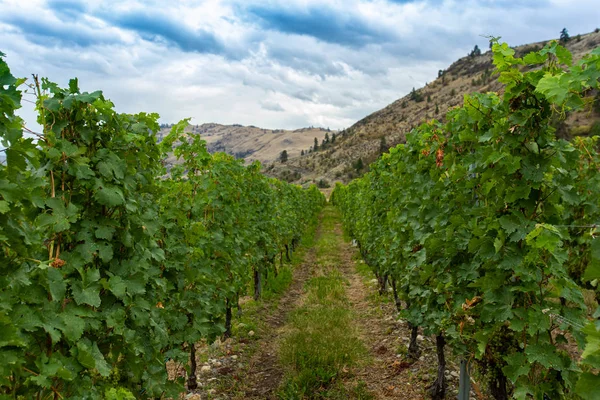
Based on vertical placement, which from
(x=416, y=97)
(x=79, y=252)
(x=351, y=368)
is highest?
(x=416, y=97)

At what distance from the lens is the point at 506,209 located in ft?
11.0

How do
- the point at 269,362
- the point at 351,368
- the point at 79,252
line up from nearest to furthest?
the point at 79,252 → the point at 351,368 → the point at 269,362

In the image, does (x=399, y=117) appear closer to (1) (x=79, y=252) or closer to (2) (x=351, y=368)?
(2) (x=351, y=368)

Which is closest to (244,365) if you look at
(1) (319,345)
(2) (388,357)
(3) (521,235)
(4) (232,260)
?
(1) (319,345)

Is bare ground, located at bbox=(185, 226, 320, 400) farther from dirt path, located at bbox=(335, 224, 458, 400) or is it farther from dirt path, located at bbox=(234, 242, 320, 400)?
dirt path, located at bbox=(335, 224, 458, 400)

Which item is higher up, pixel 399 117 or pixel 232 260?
pixel 399 117

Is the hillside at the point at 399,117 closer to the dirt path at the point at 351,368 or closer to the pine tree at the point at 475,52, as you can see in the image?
the pine tree at the point at 475,52

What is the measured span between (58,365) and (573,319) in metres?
3.55

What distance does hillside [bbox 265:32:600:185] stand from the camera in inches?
3370

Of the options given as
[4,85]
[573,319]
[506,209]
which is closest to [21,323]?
[4,85]

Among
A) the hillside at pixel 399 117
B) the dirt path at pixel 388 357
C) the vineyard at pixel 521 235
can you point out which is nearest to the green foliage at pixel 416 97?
the hillside at pixel 399 117

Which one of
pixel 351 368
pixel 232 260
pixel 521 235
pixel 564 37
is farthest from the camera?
pixel 564 37

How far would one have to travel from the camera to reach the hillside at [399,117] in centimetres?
8561

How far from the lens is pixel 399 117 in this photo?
112188 mm
